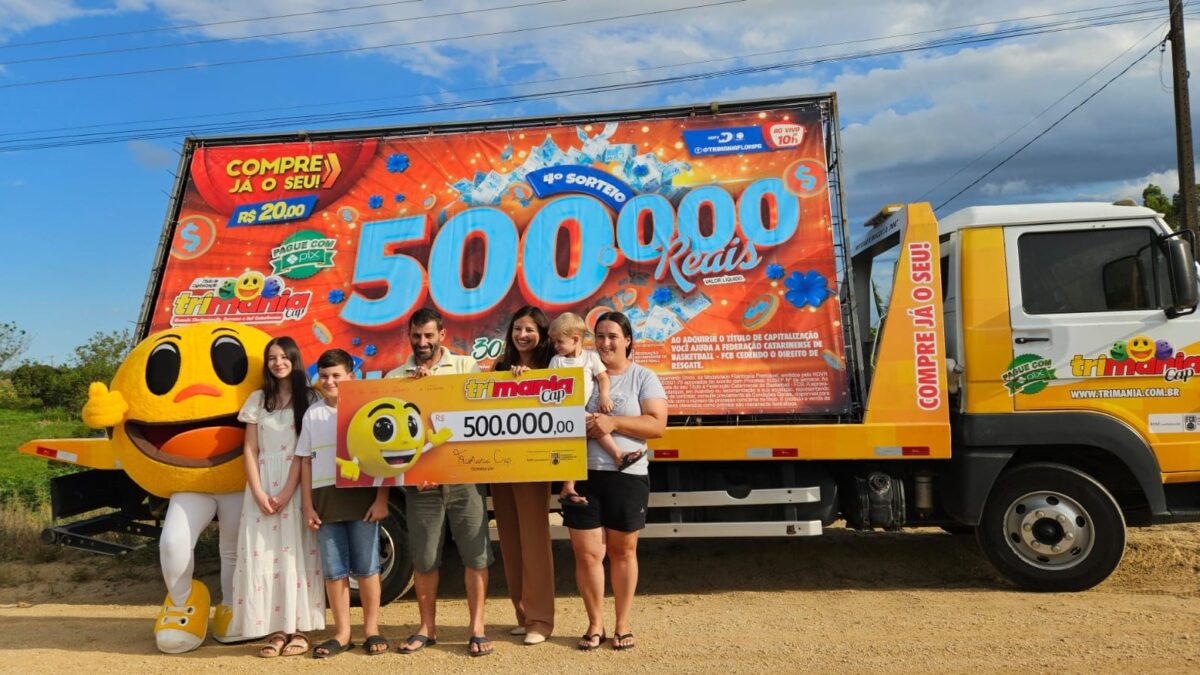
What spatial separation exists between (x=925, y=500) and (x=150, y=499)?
558 centimetres

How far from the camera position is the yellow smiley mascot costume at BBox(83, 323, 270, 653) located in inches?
180

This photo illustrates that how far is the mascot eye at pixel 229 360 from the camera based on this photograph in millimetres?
4648

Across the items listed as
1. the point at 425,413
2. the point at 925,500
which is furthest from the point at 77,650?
the point at 925,500

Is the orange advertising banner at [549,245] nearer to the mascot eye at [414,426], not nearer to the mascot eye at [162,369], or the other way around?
the mascot eye at [162,369]

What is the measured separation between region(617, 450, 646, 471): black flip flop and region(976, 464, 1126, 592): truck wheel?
2.75 meters

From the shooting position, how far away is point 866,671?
4.07 meters

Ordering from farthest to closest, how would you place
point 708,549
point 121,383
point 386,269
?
point 708,549, point 386,269, point 121,383

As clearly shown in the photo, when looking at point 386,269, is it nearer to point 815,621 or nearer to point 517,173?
point 517,173

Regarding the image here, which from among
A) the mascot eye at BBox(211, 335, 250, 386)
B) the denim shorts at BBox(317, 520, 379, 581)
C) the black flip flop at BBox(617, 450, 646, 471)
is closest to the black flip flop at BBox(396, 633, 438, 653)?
the denim shorts at BBox(317, 520, 379, 581)

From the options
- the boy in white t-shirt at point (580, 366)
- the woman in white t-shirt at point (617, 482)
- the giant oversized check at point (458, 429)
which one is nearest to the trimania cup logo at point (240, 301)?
the giant oversized check at point (458, 429)

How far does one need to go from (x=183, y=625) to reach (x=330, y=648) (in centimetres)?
89

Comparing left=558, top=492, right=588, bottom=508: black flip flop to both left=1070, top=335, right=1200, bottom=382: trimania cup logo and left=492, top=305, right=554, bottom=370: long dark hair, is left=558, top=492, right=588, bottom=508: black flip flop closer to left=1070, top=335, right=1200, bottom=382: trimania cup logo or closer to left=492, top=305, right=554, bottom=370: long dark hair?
left=492, top=305, right=554, bottom=370: long dark hair

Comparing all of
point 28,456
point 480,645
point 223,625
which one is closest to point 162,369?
point 223,625

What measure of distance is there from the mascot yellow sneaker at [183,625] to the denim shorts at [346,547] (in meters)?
0.83
